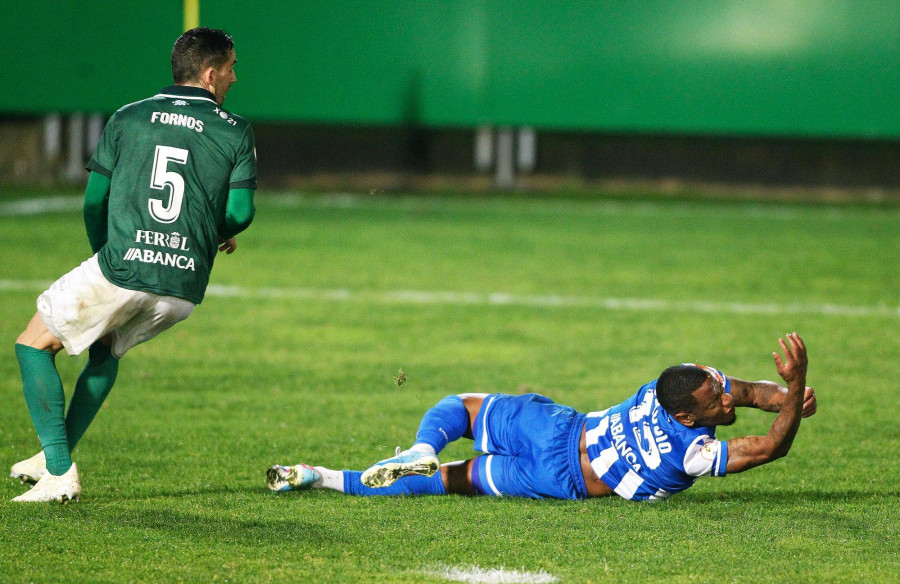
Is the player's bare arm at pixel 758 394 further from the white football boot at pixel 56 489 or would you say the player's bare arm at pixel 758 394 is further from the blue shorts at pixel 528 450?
the white football boot at pixel 56 489

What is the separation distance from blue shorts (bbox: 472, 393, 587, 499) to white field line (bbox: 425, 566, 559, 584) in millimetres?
933

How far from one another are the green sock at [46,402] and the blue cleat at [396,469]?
1203 millimetres

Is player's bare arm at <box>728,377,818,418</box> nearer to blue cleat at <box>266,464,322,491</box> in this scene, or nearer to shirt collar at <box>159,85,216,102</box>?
blue cleat at <box>266,464,322,491</box>

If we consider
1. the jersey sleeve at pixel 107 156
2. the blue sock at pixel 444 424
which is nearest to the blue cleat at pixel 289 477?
the blue sock at pixel 444 424

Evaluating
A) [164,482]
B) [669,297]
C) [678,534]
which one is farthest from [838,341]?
[164,482]

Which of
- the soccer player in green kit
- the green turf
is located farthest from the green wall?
the soccer player in green kit

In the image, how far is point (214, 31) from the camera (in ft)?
15.2

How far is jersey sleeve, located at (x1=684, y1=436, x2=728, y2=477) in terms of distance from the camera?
450 centimetres

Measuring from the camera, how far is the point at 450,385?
7172 mm

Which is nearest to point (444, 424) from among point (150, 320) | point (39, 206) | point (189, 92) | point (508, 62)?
point (150, 320)

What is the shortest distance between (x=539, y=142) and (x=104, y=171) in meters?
14.9

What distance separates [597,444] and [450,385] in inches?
97.1

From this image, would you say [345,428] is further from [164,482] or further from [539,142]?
[539,142]

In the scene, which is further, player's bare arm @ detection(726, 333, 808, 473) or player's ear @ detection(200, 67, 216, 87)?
player's ear @ detection(200, 67, 216, 87)
